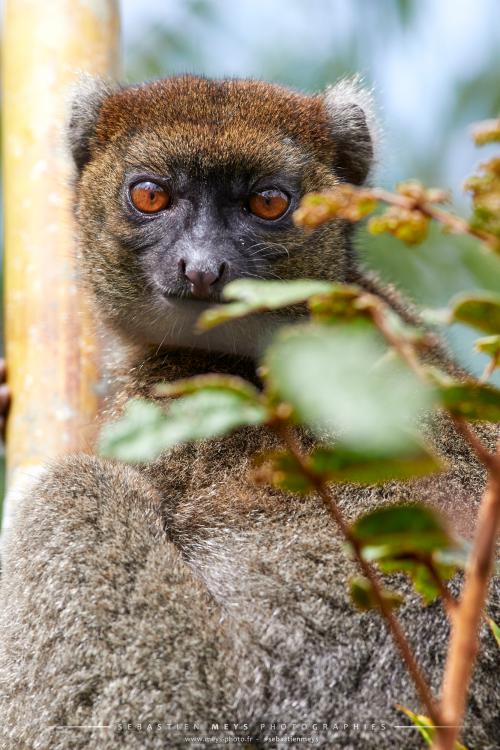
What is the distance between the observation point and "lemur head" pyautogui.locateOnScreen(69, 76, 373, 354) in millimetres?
5027

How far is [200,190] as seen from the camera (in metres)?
5.14

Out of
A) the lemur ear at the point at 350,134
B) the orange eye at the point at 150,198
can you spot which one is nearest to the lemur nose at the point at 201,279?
the orange eye at the point at 150,198

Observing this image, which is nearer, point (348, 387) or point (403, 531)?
point (348, 387)

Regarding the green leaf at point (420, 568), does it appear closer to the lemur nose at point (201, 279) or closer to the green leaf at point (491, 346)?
the green leaf at point (491, 346)

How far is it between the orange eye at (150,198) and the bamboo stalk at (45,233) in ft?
2.71

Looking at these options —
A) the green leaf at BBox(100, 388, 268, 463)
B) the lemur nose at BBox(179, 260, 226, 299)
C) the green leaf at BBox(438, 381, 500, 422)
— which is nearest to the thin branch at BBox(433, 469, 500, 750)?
the green leaf at BBox(438, 381, 500, 422)

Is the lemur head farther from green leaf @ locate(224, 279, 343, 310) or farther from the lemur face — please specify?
green leaf @ locate(224, 279, 343, 310)

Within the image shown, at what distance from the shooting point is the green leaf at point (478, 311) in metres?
1.86

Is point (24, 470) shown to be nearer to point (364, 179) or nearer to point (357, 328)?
point (364, 179)

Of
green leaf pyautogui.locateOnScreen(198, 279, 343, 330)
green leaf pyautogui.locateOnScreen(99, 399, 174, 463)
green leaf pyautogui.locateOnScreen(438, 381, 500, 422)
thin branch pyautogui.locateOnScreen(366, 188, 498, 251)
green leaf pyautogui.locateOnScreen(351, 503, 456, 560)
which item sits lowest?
green leaf pyautogui.locateOnScreen(351, 503, 456, 560)

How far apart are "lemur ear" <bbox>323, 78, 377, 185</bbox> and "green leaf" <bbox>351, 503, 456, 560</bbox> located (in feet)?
14.1

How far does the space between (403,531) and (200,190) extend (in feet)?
12.4

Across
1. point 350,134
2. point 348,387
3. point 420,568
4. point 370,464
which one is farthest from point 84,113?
point 348,387

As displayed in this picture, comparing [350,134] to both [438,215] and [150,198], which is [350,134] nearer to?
[150,198]
